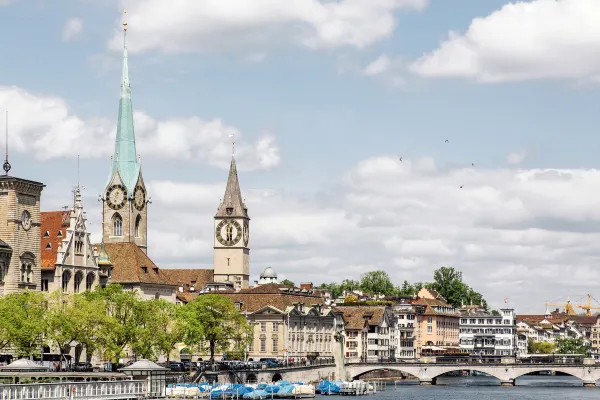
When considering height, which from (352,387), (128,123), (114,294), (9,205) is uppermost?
(128,123)

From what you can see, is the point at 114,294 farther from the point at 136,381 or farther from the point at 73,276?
the point at 136,381

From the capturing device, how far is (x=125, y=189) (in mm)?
194125

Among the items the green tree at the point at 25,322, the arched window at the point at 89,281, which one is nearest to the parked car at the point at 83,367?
the green tree at the point at 25,322

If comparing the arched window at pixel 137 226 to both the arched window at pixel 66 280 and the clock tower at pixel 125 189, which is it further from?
the arched window at pixel 66 280

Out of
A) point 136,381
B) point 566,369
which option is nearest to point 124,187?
point 566,369

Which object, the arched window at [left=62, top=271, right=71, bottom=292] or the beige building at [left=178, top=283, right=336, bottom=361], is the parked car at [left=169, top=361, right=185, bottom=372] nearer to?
the arched window at [left=62, top=271, right=71, bottom=292]

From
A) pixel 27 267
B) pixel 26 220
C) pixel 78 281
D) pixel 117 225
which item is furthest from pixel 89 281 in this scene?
pixel 117 225

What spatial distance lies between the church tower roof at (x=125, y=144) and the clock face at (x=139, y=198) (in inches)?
48.5

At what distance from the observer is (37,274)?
423 ft

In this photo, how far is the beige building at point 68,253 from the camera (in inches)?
5281

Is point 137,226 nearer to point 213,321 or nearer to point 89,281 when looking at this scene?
point 213,321

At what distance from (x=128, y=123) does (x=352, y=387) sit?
60.2 metres

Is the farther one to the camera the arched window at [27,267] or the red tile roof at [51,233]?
the red tile roof at [51,233]

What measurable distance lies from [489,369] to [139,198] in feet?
185
